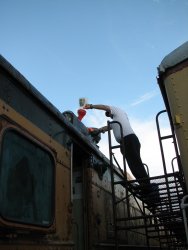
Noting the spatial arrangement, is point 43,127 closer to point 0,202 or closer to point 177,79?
point 0,202

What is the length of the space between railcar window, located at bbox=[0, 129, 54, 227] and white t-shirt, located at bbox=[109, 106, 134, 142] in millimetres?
1772

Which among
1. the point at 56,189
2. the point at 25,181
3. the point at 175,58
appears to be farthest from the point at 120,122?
the point at 25,181

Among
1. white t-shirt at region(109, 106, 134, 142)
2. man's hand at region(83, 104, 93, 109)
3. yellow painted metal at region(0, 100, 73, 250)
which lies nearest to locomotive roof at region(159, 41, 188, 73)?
yellow painted metal at region(0, 100, 73, 250)

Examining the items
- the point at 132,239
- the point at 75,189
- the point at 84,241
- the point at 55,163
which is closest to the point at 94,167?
the point at 75,189

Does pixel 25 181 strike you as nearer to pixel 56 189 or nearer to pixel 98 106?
pixel 56 189

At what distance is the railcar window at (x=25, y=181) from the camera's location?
6.84 ft

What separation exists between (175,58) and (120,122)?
2.23 metres

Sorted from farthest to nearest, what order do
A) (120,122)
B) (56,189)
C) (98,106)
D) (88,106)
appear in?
1. (88,106)
2. (98,106)
3. (120,122)
4. (56,189)

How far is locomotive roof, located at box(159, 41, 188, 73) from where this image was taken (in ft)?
7.66

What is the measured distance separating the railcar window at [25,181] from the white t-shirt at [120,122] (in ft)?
5.81

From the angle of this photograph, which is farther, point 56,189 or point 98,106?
point 98,106

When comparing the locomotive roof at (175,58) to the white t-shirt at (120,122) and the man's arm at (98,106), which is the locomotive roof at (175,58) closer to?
the white t-shirt at (120,122)

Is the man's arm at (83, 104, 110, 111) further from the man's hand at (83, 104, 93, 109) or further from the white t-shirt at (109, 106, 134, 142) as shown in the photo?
the white t-shirt at (109, 106, 134, 142)

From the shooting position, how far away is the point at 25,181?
7.63ft
